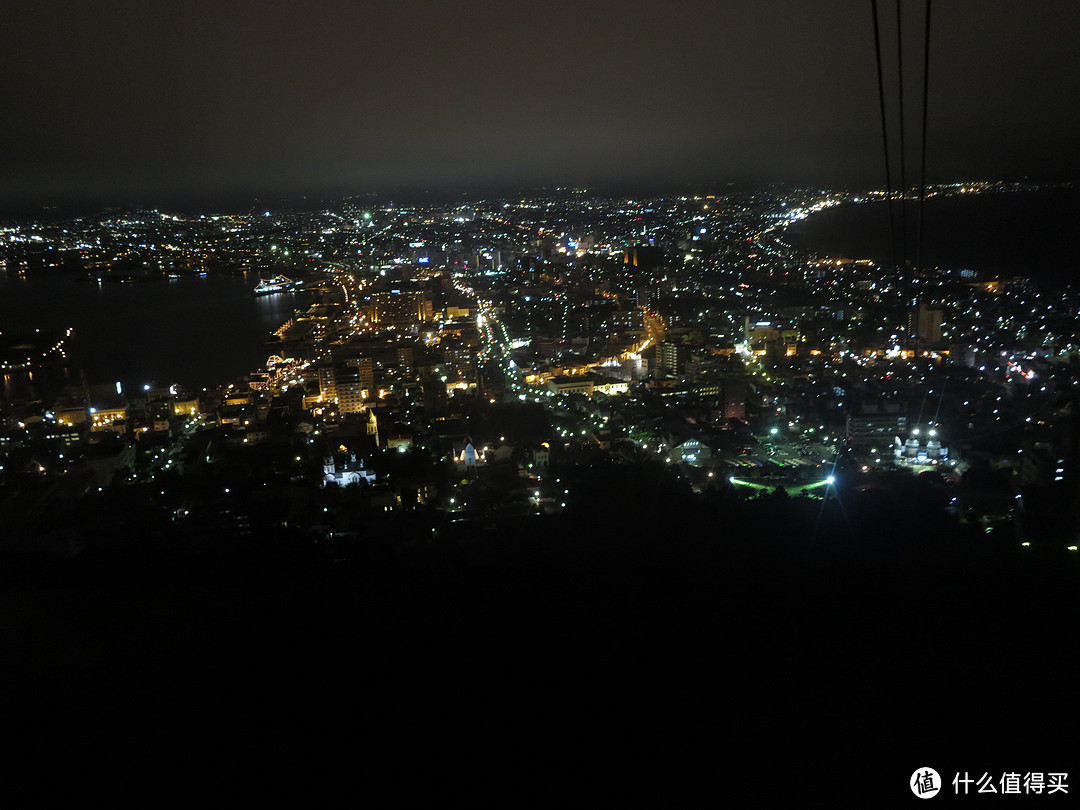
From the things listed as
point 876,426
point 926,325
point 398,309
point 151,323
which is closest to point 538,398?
point 876,426

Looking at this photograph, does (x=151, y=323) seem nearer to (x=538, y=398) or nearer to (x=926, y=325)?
(x=538, y=398)

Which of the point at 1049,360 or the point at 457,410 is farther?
the point at 1049,360

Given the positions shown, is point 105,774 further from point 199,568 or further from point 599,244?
point 599,244

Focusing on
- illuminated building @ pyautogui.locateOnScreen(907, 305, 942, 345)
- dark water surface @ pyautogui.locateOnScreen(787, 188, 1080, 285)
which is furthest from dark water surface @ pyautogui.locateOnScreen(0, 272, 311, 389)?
dark water surface @ pyautogui.locateOnScreen(787, 188, 1080, 285)

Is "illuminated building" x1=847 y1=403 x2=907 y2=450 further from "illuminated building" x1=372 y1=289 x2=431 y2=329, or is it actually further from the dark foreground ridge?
"illuminated building" x1=372 y1=289 x2=431 y2=329

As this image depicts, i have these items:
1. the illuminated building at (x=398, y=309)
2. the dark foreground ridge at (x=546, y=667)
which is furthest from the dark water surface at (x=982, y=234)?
the dark foreground ridge at (x=546, y=667)

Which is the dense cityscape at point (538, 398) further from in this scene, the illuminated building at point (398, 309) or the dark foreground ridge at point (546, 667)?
the dark foreground ridge at point (546, 667)

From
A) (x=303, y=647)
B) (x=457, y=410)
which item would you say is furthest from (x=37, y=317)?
(x=303, y=647)

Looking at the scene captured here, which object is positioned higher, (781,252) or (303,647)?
(781,252)
